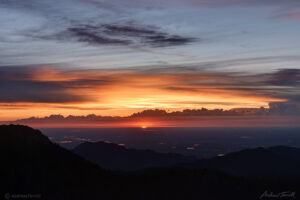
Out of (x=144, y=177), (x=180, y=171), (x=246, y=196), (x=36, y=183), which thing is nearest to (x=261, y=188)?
(x=246, y=196)

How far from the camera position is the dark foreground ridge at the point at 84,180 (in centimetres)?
9988

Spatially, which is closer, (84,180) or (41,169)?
(41,169)

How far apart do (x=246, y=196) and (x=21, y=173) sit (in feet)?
254

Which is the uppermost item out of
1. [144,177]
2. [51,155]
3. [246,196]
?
[51,155]

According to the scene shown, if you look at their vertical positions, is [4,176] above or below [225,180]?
above

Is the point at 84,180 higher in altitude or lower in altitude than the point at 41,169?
→ lower

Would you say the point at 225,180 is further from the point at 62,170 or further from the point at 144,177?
the point at 62,170

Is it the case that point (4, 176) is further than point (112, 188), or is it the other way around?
point (112, 188)

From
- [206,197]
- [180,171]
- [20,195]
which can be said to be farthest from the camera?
[180,171]

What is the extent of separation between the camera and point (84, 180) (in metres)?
109

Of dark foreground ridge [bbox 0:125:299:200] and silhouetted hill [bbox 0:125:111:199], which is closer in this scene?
silhouetted hill [bbox 0:125:111:199]

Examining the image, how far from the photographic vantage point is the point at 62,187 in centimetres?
10288

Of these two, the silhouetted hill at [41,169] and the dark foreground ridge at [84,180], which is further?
the dark foreground ridge at [84,180]

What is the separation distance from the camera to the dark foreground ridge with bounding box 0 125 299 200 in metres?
99.9
